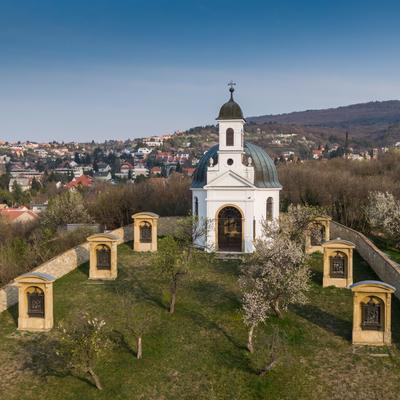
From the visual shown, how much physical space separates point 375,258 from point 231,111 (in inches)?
504

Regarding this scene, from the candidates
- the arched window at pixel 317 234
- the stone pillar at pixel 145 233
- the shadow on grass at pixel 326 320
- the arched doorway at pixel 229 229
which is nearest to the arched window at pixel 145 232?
the stone pillar at pixel 145 233

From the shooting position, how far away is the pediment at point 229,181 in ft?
105

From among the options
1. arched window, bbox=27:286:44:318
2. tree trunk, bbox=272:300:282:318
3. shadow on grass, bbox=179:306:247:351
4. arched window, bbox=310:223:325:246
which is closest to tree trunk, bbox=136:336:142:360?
shadow on grass, bbox=179:306:247:351

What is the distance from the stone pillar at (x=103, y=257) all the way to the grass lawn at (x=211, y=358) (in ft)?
8.32

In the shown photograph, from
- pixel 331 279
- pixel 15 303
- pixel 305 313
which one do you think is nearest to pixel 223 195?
pixel 331 279

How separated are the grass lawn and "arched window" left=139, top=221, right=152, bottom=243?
8.41 meters

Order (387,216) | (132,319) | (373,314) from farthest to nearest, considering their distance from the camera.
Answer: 1. (387,216)
2. (132,319)
3. (373,314)

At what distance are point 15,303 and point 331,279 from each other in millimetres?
14772

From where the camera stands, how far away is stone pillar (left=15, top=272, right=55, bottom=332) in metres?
20.9

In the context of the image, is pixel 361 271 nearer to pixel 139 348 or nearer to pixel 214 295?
pixel 214 295

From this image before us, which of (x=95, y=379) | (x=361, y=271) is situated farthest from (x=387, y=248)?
(x=95, y=379)

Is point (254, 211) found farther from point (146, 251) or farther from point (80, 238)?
point (80, 238)

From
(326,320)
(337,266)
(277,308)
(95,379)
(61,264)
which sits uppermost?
(337,266)

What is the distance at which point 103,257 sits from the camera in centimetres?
2725
